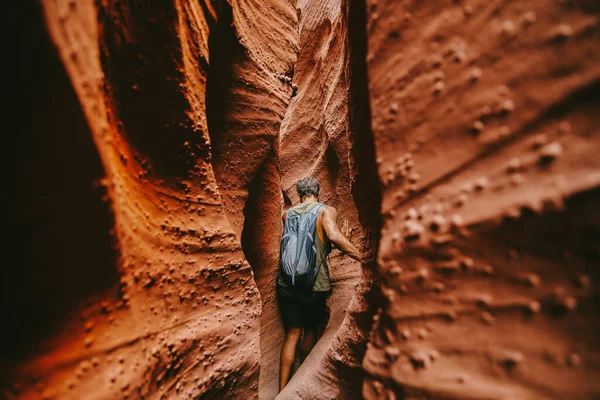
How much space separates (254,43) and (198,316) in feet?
5.36

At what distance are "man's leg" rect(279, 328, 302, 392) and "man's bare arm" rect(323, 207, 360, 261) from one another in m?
0.87

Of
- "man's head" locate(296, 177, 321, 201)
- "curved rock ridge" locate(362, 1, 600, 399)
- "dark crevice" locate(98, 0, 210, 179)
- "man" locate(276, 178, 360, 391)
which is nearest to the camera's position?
"curved rock ridge" locate(362, 1, 600, 399)

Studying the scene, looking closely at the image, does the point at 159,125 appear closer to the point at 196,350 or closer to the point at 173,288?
the point at 173,288

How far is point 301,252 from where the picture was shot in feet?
7.47

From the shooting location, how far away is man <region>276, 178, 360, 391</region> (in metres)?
2.35

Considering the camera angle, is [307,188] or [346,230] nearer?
[307,188]

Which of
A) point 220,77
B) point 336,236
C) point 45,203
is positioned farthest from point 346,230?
point 45,203

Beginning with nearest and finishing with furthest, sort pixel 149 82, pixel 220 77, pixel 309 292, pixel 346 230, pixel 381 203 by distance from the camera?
pixel 381 203, pixel 149 82, pixel 220 77, pixel 309 292, pixel 346 230

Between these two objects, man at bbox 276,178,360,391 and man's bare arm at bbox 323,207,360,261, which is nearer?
man's bare arm at bbox 323,207,360,261

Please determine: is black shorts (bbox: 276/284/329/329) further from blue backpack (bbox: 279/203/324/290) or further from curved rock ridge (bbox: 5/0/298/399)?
curved rock ridge (bbox: 5/0/298/399)

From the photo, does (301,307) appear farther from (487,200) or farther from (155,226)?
(487,200)

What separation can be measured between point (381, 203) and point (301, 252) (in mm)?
1514

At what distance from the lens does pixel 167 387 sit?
98 cm

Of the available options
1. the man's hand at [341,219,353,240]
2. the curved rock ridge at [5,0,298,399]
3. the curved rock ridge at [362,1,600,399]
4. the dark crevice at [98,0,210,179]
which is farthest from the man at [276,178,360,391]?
the curved rock ridge at [362,1,600,399]
